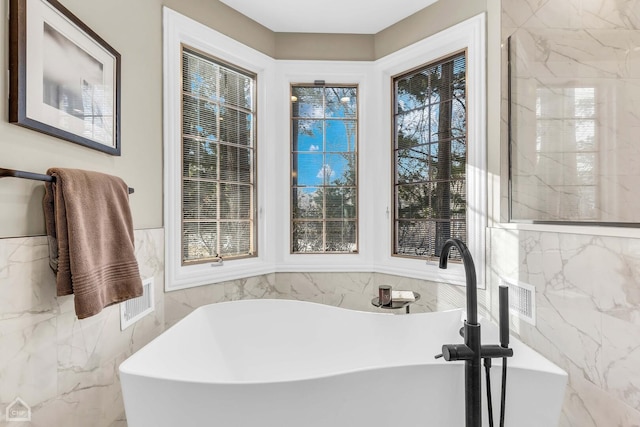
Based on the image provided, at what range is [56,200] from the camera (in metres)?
1.19

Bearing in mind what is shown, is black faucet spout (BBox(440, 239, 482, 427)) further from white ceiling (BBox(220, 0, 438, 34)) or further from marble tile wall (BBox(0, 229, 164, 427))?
white ceiling (BBox(220, 0, 438, 34))

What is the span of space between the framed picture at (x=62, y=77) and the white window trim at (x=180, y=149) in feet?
1.34

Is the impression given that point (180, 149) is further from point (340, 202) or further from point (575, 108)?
point (575, 108)

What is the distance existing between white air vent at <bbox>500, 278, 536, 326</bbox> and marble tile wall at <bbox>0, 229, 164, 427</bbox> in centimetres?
193

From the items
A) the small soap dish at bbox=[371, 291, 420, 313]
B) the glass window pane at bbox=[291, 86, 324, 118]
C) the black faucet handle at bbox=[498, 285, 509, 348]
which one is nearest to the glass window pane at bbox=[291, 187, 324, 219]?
the glass window pane at bbox=[291, 86, 324, 118]

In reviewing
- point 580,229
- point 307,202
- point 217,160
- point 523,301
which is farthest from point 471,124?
point 217,160

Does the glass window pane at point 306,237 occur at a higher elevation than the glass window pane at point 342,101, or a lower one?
lower

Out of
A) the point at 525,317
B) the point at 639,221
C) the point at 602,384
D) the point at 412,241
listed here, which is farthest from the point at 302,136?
the point at 602,384

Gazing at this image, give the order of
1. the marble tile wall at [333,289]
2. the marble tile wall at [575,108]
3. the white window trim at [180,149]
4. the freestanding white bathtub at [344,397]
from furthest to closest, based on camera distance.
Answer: the marble tile wall at [333,289]
the white window trim at [180,149]
the marble tile wall at [575,108]
the freestanding white bathtub at [344,397]

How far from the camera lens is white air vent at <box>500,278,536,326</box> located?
1.66 m

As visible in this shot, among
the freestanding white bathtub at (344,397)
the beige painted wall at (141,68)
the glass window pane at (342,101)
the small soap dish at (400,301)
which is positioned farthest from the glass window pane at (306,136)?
the freestanding white bathtub at (344,397)

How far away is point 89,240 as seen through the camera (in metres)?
1.28

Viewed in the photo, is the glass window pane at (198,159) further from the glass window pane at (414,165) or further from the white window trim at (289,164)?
the glass window pane at (414,165)

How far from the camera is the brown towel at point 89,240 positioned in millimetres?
1189
